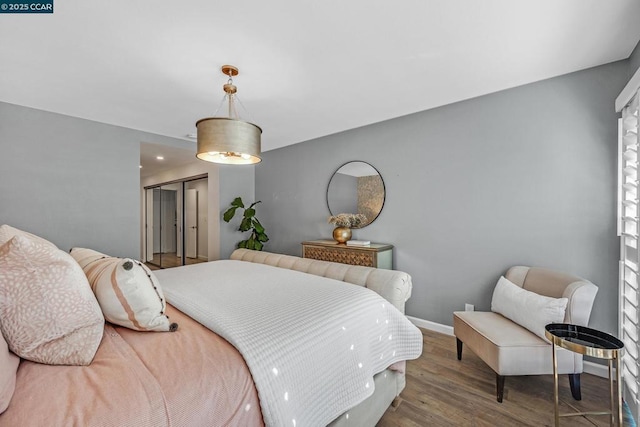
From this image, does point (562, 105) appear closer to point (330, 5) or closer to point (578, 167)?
point (578, 167)

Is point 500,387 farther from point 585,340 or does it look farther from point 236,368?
point 236,368

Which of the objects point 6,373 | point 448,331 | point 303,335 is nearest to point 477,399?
point 448,331

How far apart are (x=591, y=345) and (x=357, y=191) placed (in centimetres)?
258

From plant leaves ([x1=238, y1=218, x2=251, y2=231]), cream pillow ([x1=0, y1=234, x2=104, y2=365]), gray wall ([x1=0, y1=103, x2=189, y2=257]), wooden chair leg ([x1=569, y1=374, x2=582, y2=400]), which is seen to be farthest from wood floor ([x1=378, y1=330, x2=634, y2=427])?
gray wall ([x1=0, y1=103, x2=189, y2=257])

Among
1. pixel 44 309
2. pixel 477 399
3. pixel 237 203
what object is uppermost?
pixel 237 203

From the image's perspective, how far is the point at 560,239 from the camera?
2.30 metres

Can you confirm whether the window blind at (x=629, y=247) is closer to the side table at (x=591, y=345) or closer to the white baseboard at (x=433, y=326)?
the side table at (x=591, y=345)

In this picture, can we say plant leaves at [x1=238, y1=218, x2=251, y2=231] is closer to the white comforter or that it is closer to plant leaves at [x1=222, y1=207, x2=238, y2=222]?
plant leaves at [x1=222, y1=207, x2=238, y2=222]

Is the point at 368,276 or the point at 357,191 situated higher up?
the point at 357,191

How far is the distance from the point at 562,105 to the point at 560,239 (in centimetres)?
111

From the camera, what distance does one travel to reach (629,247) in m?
1.77

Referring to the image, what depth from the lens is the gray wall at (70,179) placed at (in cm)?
287

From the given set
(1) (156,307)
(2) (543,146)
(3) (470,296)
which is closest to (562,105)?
(2) (543,146)

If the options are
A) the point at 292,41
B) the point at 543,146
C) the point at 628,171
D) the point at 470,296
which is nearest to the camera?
the point at 628,171
